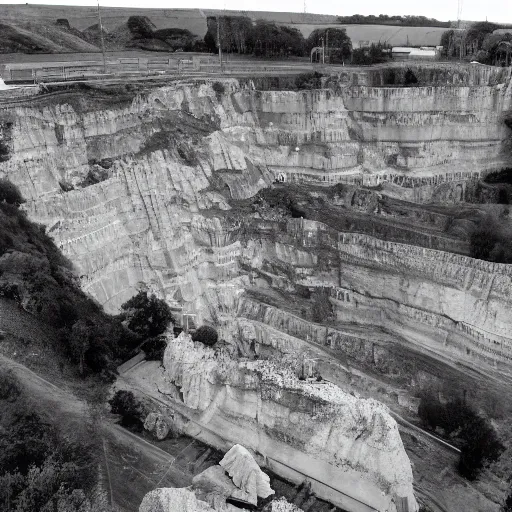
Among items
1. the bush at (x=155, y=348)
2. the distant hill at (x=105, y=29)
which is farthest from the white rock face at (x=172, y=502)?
the distant hill at (x=105, y=29)

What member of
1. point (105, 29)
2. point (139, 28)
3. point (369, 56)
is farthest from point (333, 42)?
point (105, 29)

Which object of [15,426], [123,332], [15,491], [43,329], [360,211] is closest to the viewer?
[15,491]

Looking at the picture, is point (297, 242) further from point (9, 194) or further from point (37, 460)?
point (37, 460)

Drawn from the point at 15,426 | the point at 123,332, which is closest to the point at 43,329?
the point at 123,332

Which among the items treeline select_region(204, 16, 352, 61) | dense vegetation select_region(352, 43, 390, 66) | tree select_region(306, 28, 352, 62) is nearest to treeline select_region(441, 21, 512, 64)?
dense vegetation select_region(352, 43, 390, 66)

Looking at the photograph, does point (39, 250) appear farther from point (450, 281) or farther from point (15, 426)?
point (450, 281)

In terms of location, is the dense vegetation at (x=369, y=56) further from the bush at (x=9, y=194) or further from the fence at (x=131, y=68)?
the bush at (x=9, y=194)
